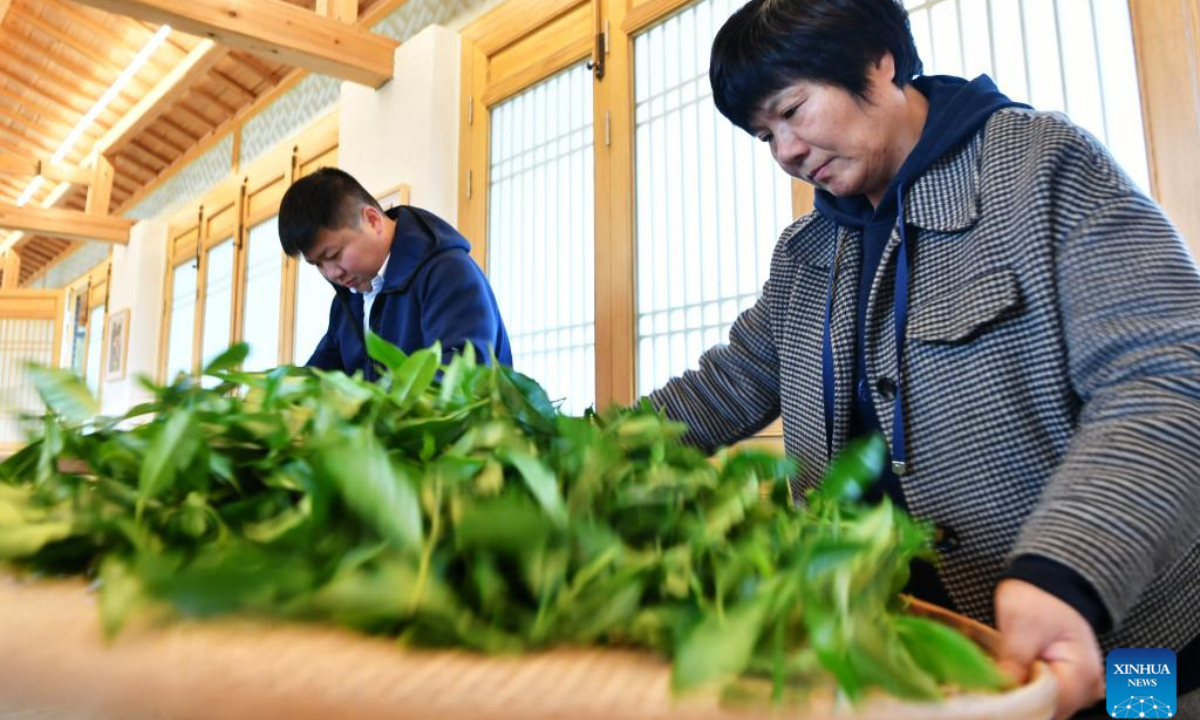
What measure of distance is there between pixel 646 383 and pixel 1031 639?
7.31ft

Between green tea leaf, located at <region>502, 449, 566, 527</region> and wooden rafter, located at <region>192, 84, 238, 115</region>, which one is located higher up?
wooden rafter, located at <region>192, 84, 238, 115</region>

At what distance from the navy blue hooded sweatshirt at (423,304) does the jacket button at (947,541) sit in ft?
2.92

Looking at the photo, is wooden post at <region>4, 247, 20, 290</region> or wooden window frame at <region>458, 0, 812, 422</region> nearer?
wooden window frame at <region>458, 0, 812, 422</region>

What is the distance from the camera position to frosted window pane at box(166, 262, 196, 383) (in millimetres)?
6371

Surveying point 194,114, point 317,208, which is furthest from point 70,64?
point 317,208

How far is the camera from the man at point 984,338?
19.0 inches

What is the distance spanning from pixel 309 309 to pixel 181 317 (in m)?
2.82

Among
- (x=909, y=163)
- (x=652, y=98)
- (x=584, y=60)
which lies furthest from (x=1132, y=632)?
(x=584, y=60)

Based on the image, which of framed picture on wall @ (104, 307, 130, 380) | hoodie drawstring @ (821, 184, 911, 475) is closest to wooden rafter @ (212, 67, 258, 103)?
framed picture on wall @ (104, 307, 130, 380)

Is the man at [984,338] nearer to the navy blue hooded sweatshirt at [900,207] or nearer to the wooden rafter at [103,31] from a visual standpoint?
the navy blue hooded sweatshirt at [900,207]

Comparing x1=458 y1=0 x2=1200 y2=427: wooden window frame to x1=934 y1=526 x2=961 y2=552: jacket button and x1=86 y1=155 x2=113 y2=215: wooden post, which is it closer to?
x1=934 y1=526 x2=961 y2=552: jacket button

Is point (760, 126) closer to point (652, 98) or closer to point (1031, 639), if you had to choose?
point (1031, 639)

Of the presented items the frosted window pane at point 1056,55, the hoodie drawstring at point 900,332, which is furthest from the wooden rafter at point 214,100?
the hoodie drawstring at point 900,332

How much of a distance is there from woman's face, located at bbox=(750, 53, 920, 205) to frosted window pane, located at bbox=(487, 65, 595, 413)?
1988 millimetres
